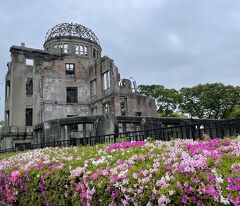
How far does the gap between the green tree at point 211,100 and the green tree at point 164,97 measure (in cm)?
161

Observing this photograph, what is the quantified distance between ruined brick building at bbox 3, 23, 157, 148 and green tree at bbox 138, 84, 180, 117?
12382mm

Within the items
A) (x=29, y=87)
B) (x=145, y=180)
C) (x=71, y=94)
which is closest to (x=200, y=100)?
(x=71, y=94)

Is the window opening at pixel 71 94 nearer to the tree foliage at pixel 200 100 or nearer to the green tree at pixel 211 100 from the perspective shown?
the tree foliage at pixel 200 100

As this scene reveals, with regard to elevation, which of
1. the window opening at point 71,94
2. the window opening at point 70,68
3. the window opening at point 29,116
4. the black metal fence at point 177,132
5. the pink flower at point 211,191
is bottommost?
the pink flower at point 211,191

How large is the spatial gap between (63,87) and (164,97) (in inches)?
746

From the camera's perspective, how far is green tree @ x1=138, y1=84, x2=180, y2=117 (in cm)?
4659

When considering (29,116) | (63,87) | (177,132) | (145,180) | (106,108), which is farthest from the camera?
(63,87)

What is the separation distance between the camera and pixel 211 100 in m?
42.9

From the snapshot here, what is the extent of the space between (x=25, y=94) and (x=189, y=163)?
108ft

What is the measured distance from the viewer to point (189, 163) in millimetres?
3762

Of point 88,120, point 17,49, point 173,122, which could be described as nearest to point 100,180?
point 88,120

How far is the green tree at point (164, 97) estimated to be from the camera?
1834 inches

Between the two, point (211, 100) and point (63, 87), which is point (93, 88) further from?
point (211, 100)

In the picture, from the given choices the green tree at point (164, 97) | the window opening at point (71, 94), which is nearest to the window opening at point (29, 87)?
the window opening at point (71, 94)
